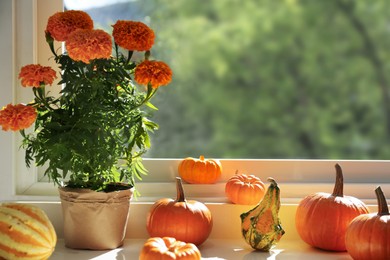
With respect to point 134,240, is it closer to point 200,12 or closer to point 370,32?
point 370,32

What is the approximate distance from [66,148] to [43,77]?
178 millimetres

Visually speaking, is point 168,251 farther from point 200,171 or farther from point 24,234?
point 200,171

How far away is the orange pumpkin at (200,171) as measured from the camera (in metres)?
1.76

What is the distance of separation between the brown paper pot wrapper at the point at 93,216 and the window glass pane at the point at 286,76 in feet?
9.10

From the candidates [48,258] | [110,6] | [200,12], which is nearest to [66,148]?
[48,258]

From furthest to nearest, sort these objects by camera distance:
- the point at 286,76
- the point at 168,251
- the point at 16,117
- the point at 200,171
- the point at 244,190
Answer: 1. the point at 286,76
2. the point at 200,171
3. the point at 244,190
4. the point at 16,117
5. the point at 168,251

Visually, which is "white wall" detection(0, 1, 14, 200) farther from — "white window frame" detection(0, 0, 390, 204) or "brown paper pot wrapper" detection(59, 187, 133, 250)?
"brown paper pot wrapper" detection(59, 187, 133, 250)

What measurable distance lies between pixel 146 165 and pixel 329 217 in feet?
1.99

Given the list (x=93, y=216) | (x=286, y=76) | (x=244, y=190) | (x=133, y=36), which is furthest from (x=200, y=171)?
(x=286, y=76)

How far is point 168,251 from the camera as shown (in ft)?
4.12

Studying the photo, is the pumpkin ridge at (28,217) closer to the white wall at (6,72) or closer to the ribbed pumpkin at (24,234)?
the ribbed pumpkin at (24,234)

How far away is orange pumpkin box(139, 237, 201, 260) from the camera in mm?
1243

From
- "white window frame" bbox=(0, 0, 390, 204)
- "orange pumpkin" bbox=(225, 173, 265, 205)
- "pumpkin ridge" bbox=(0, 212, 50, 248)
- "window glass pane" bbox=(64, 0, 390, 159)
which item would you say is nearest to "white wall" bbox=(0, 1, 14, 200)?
"white window frame" bbox=(0, 0, 390, 204)

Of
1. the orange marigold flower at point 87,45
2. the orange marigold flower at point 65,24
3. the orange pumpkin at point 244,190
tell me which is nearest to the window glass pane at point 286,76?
the orange pumpkin at point 244,190
